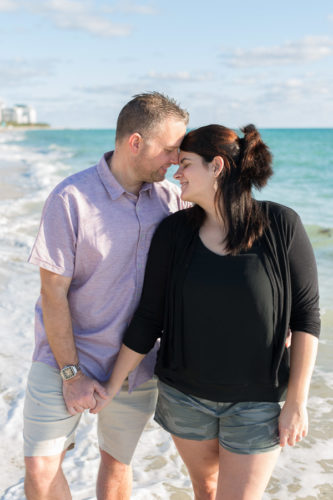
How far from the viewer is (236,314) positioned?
2254mm

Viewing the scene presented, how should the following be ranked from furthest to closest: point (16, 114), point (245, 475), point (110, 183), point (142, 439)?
point (16, 114) → point (142, 439) → point (110, 183) → point (245, 475)

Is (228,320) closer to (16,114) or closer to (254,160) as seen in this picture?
(254,160)

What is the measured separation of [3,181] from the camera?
1767cm

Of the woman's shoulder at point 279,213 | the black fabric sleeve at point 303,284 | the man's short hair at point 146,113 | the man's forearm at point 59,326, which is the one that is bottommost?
the man's forearm at point 59,326

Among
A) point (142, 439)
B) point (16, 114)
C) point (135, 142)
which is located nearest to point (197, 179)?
point (135, 142)

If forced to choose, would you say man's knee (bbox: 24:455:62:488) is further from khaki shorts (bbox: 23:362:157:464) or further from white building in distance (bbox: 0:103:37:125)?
white building in distance (bbox: 0:103:37:125)

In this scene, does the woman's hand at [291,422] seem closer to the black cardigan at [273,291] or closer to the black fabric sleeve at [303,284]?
the black cardigan at [273,291]

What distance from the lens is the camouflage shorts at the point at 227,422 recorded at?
225 cm

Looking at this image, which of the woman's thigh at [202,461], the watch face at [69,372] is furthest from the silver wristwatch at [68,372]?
the woman's thigh at [202,461]

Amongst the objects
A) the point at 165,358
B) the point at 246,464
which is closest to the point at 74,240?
the point at 165,358

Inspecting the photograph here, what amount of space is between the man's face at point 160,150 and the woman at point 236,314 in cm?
17

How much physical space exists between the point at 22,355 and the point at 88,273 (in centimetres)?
260

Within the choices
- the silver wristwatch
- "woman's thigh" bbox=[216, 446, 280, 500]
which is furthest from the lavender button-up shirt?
"woman's thigh" bbox=[216, 446, 280, 500]

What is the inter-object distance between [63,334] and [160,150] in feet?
3.12
